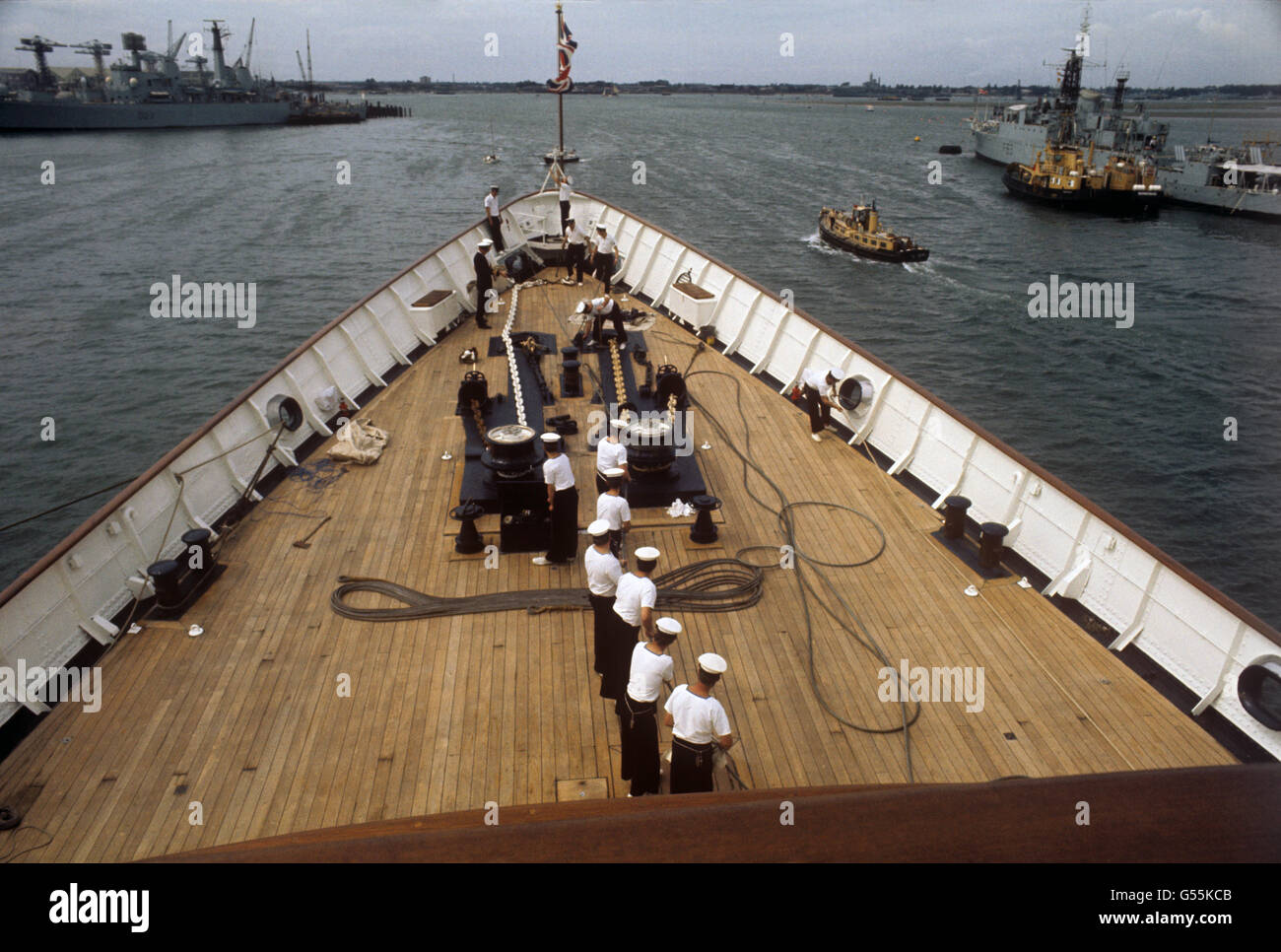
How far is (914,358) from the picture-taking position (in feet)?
92.8

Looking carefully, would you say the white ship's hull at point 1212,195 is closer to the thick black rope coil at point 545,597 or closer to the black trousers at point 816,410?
the black trousers at point 816,410

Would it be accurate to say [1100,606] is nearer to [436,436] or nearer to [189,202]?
[436,436]

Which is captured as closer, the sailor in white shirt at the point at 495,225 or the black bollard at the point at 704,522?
the black bollard at the point at 704,522

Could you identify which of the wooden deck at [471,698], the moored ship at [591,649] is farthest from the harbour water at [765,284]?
the wooden deck at [471,698]

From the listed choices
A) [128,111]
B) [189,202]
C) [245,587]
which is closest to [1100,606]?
[245,587]

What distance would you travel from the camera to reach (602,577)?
5750mm

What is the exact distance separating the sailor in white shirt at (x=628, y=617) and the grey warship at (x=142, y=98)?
10572 centimetres

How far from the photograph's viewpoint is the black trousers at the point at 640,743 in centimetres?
488

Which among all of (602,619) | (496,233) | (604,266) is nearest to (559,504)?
(602,619)

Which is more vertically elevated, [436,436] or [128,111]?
[128,111]

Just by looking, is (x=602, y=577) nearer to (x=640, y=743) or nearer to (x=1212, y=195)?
(x=640, y=743)

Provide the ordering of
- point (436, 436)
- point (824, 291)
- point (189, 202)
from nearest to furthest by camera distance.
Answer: point (436, 436) < point (824, 291) < point (189, 202)

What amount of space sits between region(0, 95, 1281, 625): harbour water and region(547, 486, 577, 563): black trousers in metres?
4.28
